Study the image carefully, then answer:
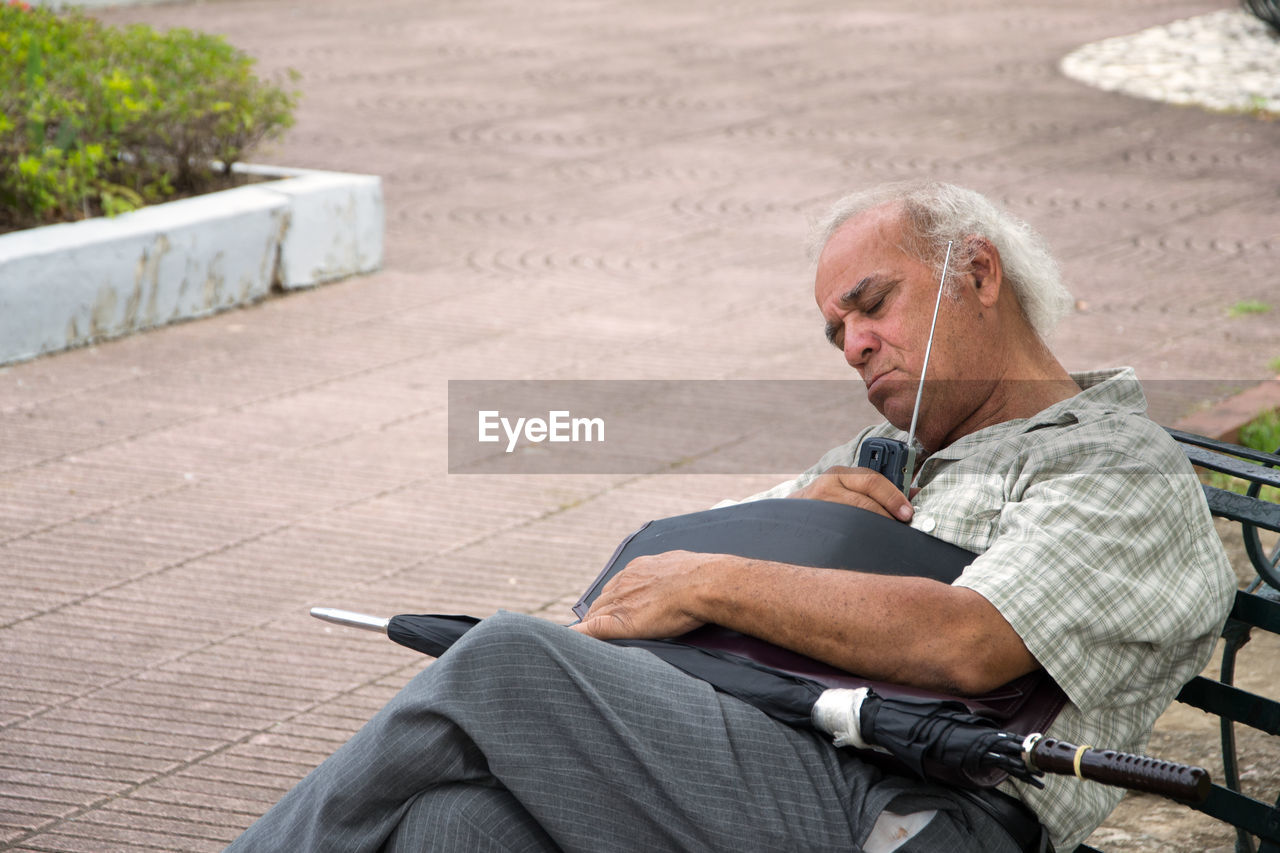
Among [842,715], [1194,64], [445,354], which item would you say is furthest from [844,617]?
[1194,64]

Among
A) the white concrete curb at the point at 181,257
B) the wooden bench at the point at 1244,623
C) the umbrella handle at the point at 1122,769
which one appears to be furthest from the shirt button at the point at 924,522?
the white concrete curb at the point at 181,257

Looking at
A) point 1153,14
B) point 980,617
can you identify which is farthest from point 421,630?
point 1153,14

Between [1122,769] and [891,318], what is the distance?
3.61ft

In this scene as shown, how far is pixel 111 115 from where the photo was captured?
303 inches

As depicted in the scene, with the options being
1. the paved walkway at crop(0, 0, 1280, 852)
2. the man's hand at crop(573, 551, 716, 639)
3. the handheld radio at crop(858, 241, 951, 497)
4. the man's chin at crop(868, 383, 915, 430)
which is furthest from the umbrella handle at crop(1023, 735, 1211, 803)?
the paved walkway at crop(0, 0, 1280, 852)

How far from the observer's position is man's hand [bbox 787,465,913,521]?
258cm

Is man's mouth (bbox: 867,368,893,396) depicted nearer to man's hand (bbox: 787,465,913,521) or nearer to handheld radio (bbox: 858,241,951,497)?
handheld radio (bbox: 858,241,951,497)

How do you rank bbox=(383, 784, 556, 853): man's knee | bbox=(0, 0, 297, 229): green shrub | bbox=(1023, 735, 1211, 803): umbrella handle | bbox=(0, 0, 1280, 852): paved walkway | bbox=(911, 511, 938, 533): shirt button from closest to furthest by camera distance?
1. bbox=(1023, 735, 1211, 803): umbrella handle
2. bbox=(383, 784, 556, 853): man's knee
3. bbox=(911, 511, 938, 533): shirt button
4. bbox=(0, 0, 1280, 852): paved walkway
5. bbox=(0, 0, 297, 229): green shrub

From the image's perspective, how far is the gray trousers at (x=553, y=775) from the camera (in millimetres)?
2084

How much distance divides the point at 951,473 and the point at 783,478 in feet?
9.20

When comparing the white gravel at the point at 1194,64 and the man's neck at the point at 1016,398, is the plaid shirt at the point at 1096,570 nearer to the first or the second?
the man's neck at the point at 1016,398

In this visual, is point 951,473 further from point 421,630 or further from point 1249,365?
point 1249,365

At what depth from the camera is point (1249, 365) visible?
22.3ft

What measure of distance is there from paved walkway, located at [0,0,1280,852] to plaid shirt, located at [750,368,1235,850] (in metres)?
1.82
